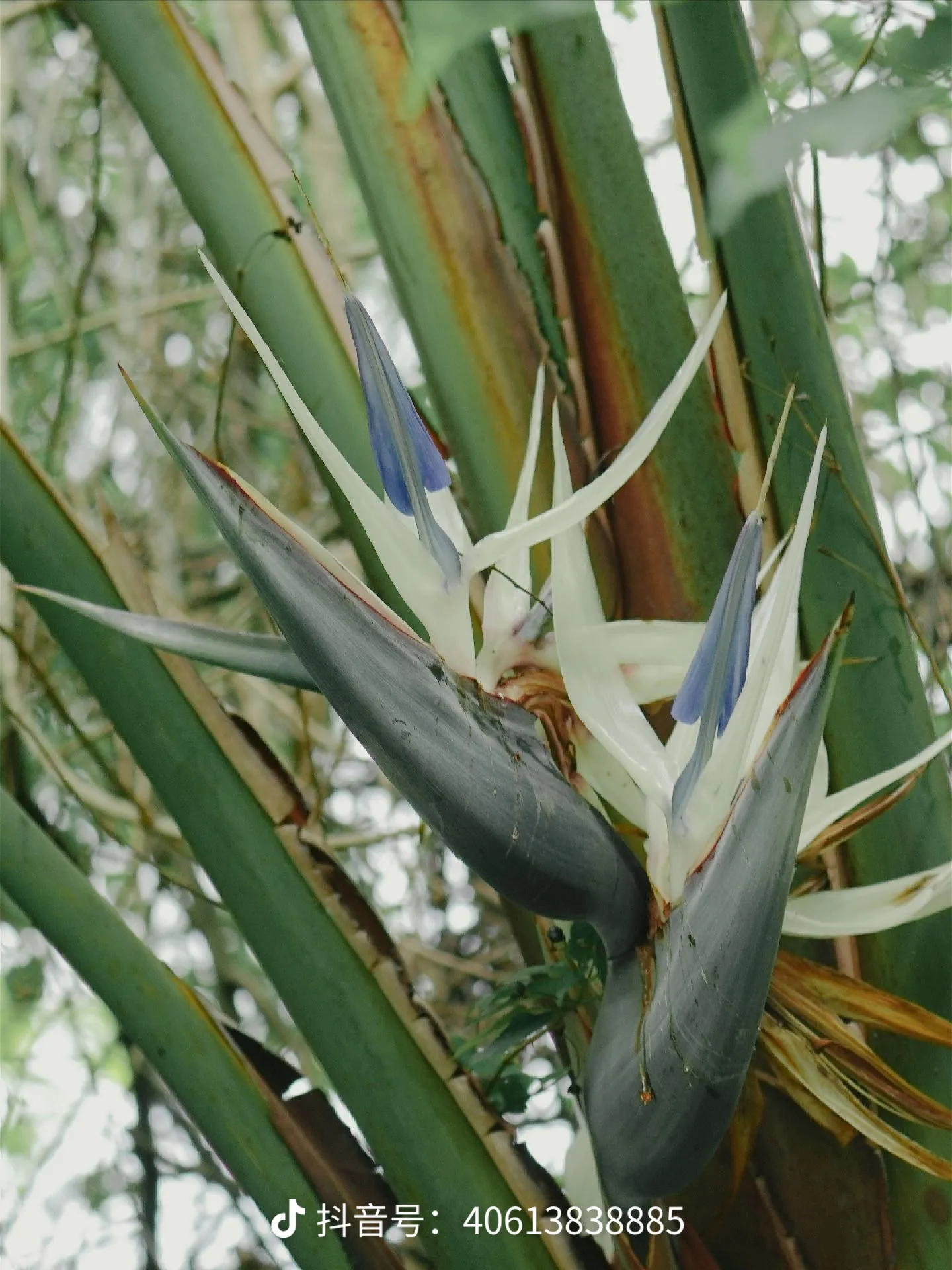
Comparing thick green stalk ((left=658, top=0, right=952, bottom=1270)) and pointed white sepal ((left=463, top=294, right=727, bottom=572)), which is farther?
thick green stalk ((left=658, top=0, right=952, bottom=1270))

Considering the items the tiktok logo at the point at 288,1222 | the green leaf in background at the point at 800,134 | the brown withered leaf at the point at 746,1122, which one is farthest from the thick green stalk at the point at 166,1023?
the green leaf in background at the point at 800,134

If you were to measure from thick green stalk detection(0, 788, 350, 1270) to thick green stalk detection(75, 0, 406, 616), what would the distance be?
0.21 meters

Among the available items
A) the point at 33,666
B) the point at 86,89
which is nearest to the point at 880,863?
the point at 33,666

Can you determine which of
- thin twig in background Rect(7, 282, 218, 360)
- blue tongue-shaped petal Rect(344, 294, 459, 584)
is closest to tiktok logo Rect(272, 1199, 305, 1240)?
blue tongue-shaped petal Rect(344, 294, 459, 584)

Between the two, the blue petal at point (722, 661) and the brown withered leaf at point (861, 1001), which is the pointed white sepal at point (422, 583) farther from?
the brown withered leaf at point (861, 1001)

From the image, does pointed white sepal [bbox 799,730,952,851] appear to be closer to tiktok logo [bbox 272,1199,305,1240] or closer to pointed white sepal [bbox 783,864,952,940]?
pointed white sepal [bbox 783,864,952,940]

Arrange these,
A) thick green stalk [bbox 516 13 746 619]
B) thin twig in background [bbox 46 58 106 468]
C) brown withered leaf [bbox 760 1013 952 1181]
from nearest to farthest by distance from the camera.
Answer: brown withered leaf [bbox 760 1013 952 1181] → thick green stalk [bbox 516 13 746 619] → thin twig in background [bbox 46 58 106 468]

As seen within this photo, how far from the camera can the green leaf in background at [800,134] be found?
39cm

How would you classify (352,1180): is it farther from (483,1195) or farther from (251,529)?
(251,529)

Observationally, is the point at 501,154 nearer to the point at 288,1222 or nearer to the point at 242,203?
the point at 242,203

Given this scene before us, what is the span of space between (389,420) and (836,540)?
0.25 metres

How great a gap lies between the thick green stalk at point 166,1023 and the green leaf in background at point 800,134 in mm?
401

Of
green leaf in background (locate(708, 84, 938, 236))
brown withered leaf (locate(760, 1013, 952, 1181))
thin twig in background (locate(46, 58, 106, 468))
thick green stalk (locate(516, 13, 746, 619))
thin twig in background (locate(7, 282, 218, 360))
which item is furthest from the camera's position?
thin twig in background (locate(7, 282, 218, 360))

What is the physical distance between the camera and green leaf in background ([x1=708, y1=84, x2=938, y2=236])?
39 centimetres
